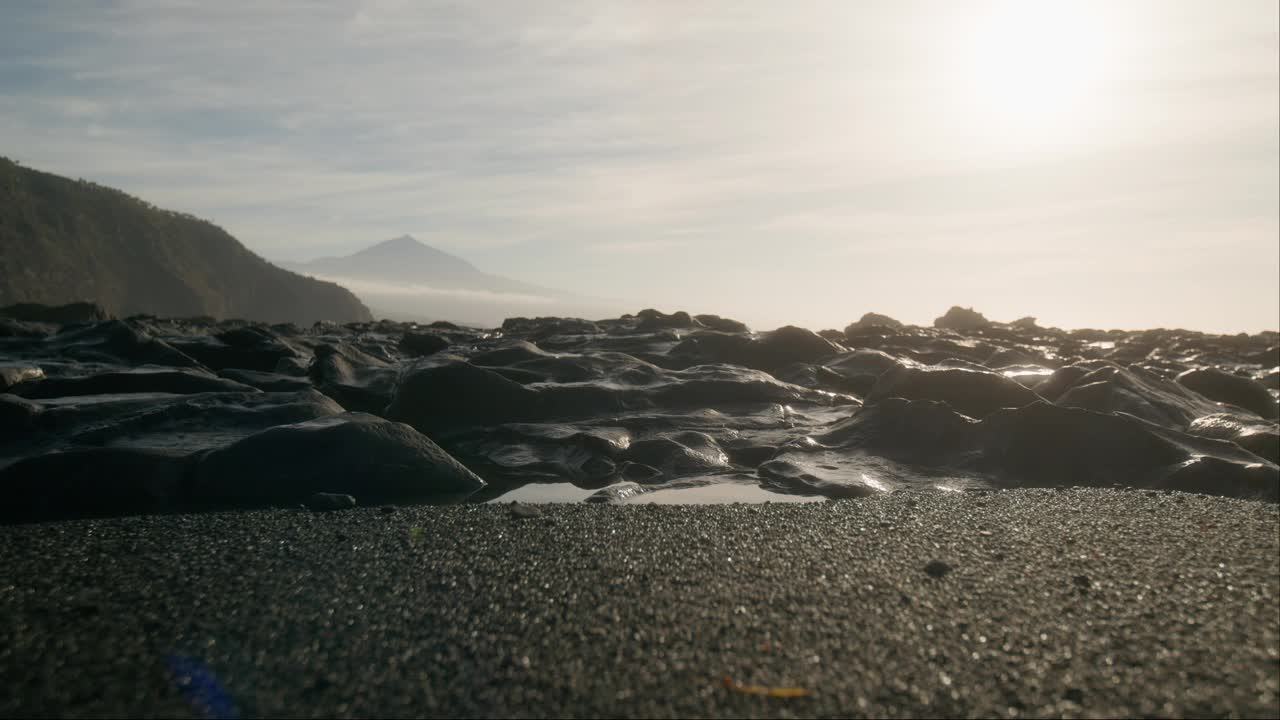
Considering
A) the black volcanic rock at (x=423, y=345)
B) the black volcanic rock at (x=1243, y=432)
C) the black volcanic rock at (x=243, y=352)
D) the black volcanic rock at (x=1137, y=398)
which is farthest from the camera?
the black volcanic rock at (x=423, y=345)

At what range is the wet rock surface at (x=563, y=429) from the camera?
13.1ft

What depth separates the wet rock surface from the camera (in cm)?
400

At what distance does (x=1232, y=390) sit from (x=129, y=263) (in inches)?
2007

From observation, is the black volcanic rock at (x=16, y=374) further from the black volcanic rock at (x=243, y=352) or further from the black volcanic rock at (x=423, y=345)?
the black volcanic rock at (x=423, y=345)

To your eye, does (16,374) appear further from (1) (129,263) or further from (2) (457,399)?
(1) (129,263)

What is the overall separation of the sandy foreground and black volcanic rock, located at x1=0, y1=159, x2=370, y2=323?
131 feet

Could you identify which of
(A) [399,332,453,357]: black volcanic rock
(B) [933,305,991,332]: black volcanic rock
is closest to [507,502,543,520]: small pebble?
(A) [399,332,453,357]: black volcanic rock

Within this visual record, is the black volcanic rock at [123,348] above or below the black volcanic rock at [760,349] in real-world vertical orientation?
below

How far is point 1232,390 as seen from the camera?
6.98 metres

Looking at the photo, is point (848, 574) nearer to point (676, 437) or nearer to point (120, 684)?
point (120, 684)

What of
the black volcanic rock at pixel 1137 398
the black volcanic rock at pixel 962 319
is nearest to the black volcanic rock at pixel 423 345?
the black volcanic rock at pixel 1137 398

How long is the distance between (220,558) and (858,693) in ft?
7.34

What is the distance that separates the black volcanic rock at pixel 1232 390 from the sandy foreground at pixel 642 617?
4.43m

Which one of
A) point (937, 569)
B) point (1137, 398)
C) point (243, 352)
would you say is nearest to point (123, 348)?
point (243, 352)
